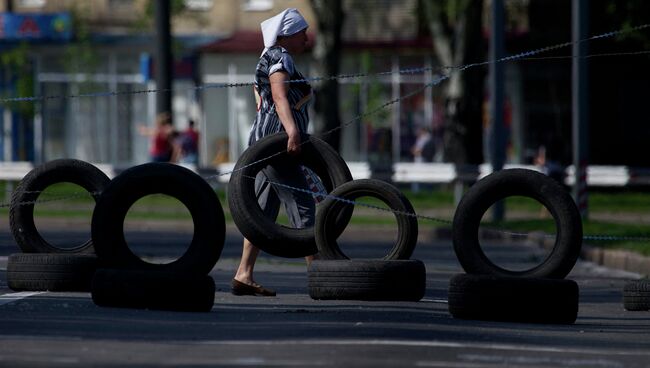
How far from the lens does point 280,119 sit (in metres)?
11.3

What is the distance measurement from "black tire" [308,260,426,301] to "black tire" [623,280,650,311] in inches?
62.0

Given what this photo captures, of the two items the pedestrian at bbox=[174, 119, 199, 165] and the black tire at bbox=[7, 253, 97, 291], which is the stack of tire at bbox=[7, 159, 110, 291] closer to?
the black tire at bbox=[7, 253, 97, 291]

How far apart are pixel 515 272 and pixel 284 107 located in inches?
79.7

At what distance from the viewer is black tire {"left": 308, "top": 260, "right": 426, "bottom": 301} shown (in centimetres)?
1066

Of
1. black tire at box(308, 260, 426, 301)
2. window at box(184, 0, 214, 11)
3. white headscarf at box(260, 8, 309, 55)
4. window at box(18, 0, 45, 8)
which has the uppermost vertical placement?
window at box(18, 0, 45, 8)

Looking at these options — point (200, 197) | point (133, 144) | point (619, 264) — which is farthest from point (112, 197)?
point (133, 144)

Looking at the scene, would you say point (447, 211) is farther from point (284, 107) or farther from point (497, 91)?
point (284, 107)

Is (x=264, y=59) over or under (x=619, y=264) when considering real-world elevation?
over

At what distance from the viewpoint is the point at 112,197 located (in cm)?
1035

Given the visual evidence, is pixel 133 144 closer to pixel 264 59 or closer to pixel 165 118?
pixel 165 118

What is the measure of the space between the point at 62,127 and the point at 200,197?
38694 mm

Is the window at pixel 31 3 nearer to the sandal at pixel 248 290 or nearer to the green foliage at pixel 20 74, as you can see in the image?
the green foliage at pixel 20 74

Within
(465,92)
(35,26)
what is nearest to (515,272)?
(465,92)

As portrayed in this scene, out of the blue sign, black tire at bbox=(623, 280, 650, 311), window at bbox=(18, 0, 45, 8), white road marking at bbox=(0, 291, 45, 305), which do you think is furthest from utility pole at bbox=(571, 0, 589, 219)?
window at bbox=(18, 0, 45, 8)
